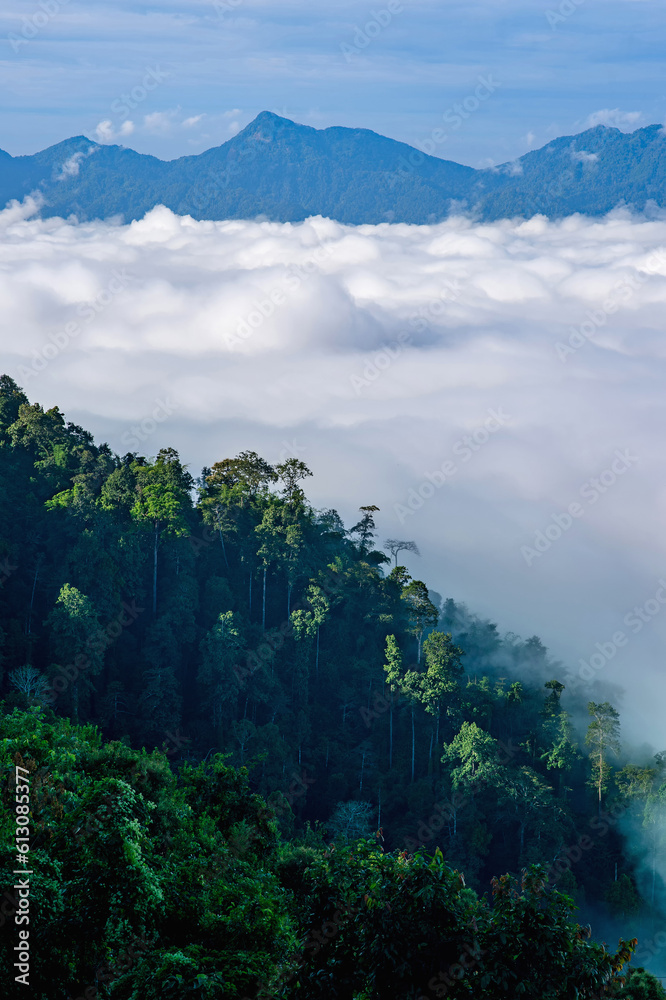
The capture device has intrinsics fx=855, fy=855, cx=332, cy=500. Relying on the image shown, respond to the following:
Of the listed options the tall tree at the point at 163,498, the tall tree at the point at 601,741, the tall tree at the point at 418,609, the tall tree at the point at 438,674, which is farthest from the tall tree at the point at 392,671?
the tall tree at the point at 163,498

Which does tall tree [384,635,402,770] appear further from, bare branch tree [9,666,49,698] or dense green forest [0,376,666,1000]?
bare branch tree [9,666,49,698]

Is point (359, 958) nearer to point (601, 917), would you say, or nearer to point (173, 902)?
point (173, 902)

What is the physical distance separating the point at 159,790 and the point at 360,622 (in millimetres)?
25713

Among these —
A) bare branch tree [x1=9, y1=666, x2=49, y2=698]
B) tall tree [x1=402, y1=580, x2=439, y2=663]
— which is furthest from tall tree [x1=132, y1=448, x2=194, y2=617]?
tall tree [x1=402, y1=580, x2=439, y2=663]

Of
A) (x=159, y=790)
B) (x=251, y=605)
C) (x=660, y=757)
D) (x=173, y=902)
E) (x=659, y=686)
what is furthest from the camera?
(x=659, y=686)

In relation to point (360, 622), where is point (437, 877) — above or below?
below

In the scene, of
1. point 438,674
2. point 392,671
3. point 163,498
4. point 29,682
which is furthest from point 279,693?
point 29,682

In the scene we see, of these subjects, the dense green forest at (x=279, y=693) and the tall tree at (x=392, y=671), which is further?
the tall tree at (x=392, y=671)

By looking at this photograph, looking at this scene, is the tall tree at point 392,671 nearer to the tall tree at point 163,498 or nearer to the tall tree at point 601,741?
the tall tree at point 601,741

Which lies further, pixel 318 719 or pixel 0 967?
pixel 318 719

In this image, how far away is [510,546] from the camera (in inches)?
4254

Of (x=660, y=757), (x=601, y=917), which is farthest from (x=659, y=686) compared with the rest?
(x=601, y=917)

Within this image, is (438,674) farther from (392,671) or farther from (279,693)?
(279,693)

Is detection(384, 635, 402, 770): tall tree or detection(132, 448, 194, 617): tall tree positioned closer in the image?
detection(132, 448, 194, 617): tall tree
